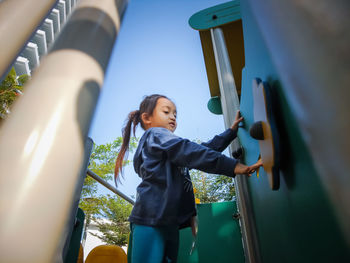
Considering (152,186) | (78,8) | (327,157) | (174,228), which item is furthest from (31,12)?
(174,228)

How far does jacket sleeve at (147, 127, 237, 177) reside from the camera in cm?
100

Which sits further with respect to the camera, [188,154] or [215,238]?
[215,238]

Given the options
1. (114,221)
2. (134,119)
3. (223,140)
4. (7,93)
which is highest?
(7,93)

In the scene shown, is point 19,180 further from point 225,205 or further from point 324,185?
point 225,205

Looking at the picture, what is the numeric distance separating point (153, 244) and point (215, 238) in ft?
→ 3.34

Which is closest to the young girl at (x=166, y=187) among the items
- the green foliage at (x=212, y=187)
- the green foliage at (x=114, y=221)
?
the green foliage at (x=212, y=187)

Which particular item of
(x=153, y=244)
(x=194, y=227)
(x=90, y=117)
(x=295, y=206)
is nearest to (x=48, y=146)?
(x=90, y=117)

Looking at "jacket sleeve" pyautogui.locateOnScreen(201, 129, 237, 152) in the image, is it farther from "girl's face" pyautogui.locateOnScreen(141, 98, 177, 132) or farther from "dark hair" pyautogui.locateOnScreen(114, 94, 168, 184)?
"dark hair" pyautogui.locateOnScreen(114, 94, 168, 184)

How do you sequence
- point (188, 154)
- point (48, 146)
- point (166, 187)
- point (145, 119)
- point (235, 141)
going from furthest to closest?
point (145, 119) < point (235, 141) < point (166, 187) < point (188, 154) < point (48, 146)

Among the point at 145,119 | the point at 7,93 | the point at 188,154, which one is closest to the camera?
the point at 188,154

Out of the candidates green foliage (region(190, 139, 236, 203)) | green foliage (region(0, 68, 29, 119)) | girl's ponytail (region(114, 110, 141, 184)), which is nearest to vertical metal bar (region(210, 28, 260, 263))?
girl's ponytail (region(114, 110, 141, 184))

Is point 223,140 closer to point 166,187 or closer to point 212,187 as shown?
point 166,187

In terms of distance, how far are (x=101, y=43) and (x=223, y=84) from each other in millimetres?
1815

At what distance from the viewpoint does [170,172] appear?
49.8 inches
